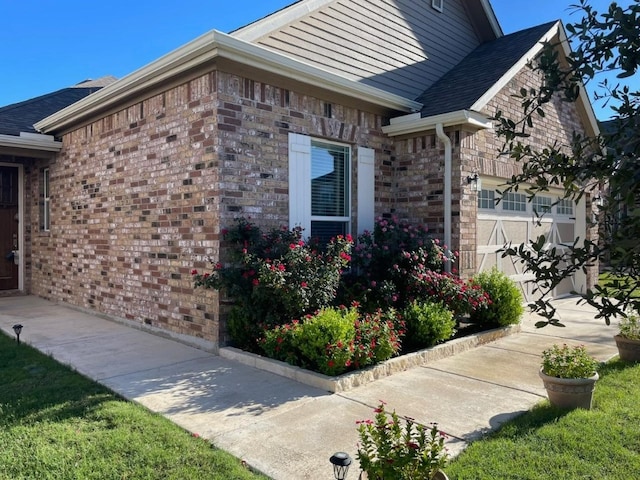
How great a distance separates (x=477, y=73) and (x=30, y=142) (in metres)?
8.96

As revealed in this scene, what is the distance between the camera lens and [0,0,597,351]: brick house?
6402 mm

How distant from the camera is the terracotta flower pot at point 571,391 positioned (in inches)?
162

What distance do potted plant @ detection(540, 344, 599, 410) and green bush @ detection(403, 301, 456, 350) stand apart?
6.33 ft

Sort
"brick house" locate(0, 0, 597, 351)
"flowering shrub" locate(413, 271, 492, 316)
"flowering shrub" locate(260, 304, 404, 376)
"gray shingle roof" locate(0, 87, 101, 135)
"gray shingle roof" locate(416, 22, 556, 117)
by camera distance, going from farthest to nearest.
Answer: "gray shingle roof" locate(0, 87, 101, 135) → "gray shingle roof" locate(416, 22, 556, 117) → "flowering shrub" locate(413, 271, 492, 316) → "brick house" locate(0, 0, 597, 351) → "flowering shrub" locate(260, 304, 404, 376)

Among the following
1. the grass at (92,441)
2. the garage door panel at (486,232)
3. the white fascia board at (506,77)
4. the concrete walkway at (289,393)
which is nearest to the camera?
the grass at (92,441)

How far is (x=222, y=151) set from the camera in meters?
6.17

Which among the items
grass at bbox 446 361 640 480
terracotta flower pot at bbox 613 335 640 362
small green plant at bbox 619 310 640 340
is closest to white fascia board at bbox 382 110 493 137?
small green plant at bbox 619 310 640 340

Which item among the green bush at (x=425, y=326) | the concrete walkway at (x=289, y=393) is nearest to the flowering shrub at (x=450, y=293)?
the green bush at (x=425, y=326)

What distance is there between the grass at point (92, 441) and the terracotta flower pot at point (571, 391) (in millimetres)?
2689

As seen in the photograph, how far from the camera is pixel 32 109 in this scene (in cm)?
1191

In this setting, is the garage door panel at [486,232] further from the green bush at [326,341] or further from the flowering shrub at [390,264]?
the green bush at [326,341]

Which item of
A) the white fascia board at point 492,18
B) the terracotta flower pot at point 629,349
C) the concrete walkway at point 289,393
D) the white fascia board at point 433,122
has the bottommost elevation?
the concrete walkway at point 289,393

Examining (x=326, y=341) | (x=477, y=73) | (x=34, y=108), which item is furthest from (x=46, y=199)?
(x=477, y=73)

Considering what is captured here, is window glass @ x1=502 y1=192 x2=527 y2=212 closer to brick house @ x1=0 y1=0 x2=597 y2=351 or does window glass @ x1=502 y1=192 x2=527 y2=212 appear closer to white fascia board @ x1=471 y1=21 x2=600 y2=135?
brick house @ x1=0 y1=0 x2=597 y2=351
